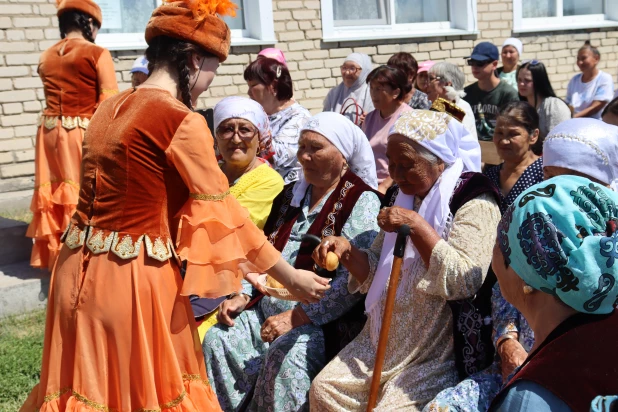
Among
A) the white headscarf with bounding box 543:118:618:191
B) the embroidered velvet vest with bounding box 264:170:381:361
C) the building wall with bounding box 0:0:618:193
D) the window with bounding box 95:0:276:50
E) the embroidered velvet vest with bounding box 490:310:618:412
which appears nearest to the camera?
the embroidered velvet vest with bounding box 490:310:618:412

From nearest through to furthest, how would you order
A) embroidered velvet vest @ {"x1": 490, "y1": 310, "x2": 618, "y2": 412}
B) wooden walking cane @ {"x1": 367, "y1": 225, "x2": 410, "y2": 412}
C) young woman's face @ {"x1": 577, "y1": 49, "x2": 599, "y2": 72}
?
embroidered velvet vest @ {"x1": 490, "y1": 310, "x2": 618, "y2": 412} → wooden walking cane @ {"x1": 367, "y1": 225, "x2": 410, "y2": 412} → young woman's face @ {"x1": 577, "y1": 49, "x2": 599, "y2": 72}

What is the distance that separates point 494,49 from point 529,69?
525 mm

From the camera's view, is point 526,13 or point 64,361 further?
point 526,13

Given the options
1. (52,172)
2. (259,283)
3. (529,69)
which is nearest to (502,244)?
(259,283)

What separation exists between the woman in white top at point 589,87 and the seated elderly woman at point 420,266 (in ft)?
21.6

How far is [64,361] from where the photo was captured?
266 cm

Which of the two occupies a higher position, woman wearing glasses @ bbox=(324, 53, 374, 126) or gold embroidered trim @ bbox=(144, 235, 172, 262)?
woman wearing glasses @ bbox=(324, 53, 374, 126)

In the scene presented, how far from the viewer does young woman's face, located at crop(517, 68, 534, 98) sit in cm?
738

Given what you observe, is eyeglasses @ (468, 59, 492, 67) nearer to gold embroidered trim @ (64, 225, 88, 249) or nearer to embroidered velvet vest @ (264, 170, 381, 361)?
embroidered velvet vest @ (264, 170, 381, 361)

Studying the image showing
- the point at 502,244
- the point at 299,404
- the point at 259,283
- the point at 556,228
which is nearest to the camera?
the point at 556,228

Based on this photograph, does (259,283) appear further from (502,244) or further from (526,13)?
(526,13)

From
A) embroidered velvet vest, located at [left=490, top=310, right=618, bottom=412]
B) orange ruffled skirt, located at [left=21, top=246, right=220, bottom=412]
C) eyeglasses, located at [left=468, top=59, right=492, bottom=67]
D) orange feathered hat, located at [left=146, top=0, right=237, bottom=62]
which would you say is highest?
orange feathered hat, located at [left=146, top=0, right=237, bottom=62]

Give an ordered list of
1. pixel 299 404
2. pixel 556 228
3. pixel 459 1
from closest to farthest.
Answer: pixel 556 228
pixel 299 404
pixel 459 1

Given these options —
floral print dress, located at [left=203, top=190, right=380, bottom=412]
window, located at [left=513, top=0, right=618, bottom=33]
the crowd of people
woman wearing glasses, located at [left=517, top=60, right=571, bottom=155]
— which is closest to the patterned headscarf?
the crowd of people
